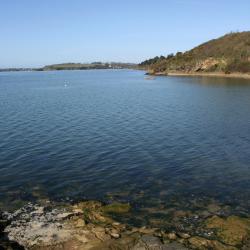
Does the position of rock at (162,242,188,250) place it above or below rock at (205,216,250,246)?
above

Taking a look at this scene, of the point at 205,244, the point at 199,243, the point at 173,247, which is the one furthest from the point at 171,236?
the point at 205,244

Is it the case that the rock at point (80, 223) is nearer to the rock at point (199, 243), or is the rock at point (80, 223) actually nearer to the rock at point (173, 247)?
the rock at point (173, 247)

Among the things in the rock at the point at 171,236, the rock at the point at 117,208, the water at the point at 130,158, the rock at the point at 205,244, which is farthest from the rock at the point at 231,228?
the rock at the point at 117,208

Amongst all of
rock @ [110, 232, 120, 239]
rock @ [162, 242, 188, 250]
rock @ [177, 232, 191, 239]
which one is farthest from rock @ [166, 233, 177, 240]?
rock @ [110, 232, 120, 239]

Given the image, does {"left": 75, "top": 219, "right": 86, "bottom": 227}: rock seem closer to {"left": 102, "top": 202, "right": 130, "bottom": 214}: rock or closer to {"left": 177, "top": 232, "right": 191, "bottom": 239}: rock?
{"left": 102, "top": 202, "right": 130, "bottom": 214}: rock

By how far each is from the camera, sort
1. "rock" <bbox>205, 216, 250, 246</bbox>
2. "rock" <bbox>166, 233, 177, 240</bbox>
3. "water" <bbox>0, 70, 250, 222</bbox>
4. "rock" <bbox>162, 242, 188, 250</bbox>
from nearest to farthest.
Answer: "rock" <bbox>162, 242, 188, 250</bbox>
"rock" <bbox>166, 233, 177, 240</bbox>
"rock" <bbox>205, 216, 250, 246</bbox>
"water" <bbox>0, 70, 250, 222</bbox>

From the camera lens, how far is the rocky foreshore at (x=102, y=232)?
1848cm

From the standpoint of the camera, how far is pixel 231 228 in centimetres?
2048

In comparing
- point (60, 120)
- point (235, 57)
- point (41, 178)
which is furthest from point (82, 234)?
point (235, 57)

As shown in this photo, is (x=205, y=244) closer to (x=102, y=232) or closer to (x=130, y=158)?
(x=102, y=232)

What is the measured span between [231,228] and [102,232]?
23.0 feet

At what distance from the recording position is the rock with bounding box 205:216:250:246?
1934 cm

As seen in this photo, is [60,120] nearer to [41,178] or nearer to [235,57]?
[41,178]

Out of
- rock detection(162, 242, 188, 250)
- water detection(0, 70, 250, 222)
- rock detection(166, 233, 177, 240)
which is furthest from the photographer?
water detection(0, 70, 250, 222)
